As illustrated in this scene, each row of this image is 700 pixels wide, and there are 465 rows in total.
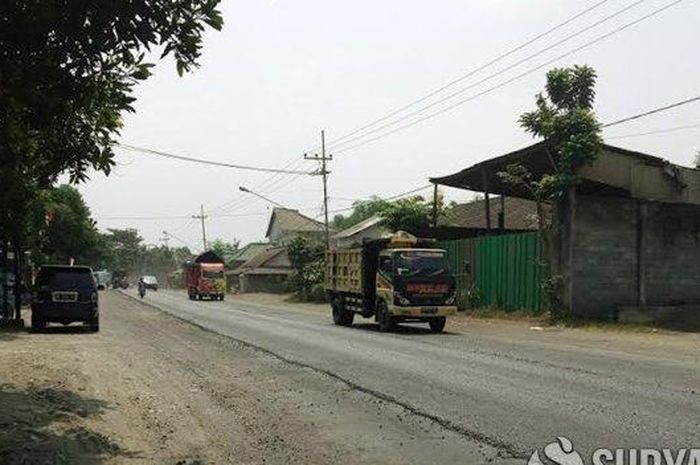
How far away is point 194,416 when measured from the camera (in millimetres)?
9656

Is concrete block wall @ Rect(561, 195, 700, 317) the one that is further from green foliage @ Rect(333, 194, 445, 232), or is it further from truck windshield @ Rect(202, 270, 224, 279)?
truck windshield @ Rect(202, 270, 224, 279)

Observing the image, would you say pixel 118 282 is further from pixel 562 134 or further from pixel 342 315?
pixel 562 134

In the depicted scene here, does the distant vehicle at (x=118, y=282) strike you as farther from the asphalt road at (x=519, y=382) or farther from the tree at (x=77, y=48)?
the tree at (x=77, y=48)

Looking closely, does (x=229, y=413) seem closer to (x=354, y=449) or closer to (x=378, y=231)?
(x=354, y=449)

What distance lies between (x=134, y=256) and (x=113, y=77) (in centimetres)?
15755

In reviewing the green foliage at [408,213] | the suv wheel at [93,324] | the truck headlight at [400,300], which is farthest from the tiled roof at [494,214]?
the suv wheel at [93,324]

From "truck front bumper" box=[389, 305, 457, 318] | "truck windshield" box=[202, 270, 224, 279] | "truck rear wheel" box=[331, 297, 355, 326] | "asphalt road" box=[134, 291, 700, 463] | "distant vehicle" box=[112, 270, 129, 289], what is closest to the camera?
"asphalt road" box=[134, 291, 700, 463]

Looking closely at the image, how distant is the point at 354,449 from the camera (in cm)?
773

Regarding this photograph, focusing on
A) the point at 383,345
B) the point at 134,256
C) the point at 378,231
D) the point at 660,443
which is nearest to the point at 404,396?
the point at 660,443

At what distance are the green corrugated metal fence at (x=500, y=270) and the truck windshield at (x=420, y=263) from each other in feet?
19.7

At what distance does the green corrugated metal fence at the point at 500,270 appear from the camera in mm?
28484

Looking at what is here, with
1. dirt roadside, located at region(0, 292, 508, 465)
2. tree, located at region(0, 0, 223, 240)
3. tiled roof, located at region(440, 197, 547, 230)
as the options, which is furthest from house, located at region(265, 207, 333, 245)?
tree, located at region(0, 0, 223, 240)

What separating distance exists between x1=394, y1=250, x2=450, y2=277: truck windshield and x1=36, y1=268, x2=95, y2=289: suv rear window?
8876 millimetres

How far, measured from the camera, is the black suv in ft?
71.3
